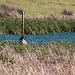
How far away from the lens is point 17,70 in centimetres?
669

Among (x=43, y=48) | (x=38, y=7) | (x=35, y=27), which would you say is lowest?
(x=38, y=7)

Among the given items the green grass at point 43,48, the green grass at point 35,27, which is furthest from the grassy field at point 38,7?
the green grass at point 43,48

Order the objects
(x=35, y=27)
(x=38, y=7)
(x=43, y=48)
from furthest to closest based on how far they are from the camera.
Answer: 1. (x=38, y=7)
2. (x=35, y=27)
3. (x=43, y=48)

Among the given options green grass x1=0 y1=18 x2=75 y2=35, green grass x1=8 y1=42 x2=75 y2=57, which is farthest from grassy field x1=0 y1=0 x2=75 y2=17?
green grass x1=8 y1=42 x2=75 y2=57

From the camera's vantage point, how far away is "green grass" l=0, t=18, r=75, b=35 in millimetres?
25645

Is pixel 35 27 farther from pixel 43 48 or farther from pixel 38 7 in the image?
pixel 38 7

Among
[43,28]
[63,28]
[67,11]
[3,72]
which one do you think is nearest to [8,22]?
[43,28]

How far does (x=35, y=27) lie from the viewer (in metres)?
26.0

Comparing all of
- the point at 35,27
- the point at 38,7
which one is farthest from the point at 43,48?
the point at 38,7

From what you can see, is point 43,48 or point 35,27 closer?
point 43,48

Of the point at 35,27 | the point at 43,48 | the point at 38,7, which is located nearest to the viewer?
the point at 43,48

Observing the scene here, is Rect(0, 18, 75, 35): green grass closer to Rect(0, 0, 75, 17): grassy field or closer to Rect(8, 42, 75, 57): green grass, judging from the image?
Rect(8, 42, 75, 57): green grass

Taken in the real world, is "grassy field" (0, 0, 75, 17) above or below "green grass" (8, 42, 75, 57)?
below

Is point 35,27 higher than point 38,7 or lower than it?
higher
